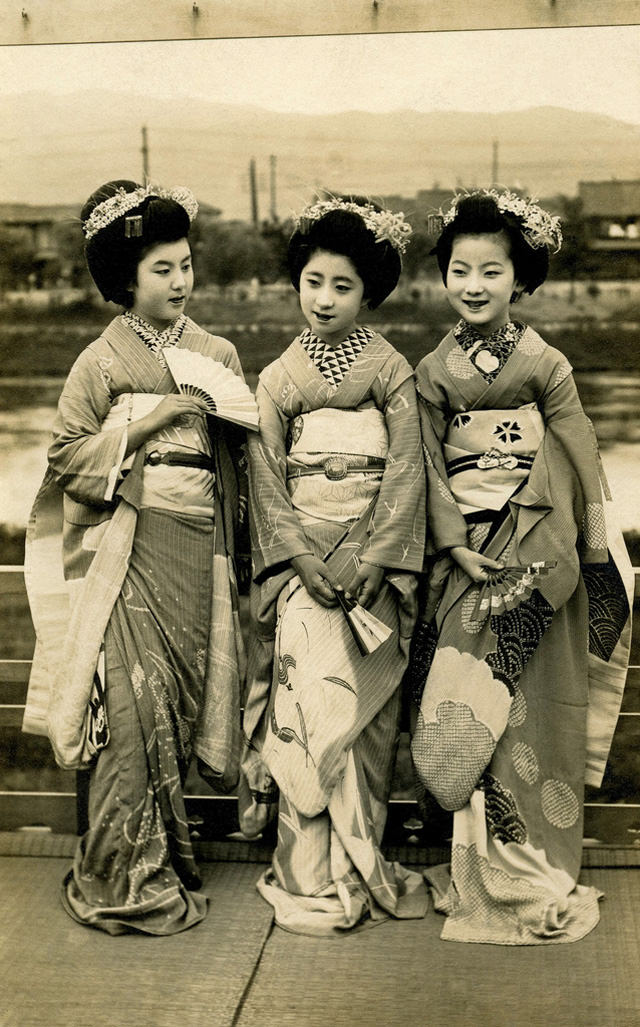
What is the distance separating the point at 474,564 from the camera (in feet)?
11.2

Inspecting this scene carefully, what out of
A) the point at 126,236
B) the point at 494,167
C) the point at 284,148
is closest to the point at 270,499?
the point at 126,236

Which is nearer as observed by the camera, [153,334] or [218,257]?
[153,334]

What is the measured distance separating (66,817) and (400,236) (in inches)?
85.5

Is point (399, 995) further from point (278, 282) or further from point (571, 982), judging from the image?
point (278, 282)

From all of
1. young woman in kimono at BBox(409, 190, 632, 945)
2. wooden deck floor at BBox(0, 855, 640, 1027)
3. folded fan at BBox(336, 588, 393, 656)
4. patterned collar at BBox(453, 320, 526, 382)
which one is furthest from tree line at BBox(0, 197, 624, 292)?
wooden deck floor at BBox(0, 855, 640, 1027)

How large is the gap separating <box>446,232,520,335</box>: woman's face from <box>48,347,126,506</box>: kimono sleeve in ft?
3.39

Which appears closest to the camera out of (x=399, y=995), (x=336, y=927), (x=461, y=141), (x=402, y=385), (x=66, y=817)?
(x=399, y=995)

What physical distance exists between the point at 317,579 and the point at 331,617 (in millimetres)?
120

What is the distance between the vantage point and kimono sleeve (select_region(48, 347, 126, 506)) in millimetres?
3369

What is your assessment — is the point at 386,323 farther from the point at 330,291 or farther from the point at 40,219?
the point at 40,219

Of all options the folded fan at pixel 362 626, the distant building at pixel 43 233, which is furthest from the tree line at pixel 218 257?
the folded fan at pixel 362 626

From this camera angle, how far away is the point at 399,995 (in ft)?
9.66

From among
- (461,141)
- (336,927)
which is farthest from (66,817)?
(461,141)

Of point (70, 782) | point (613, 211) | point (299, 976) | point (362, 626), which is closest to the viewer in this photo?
point (299, 976)
